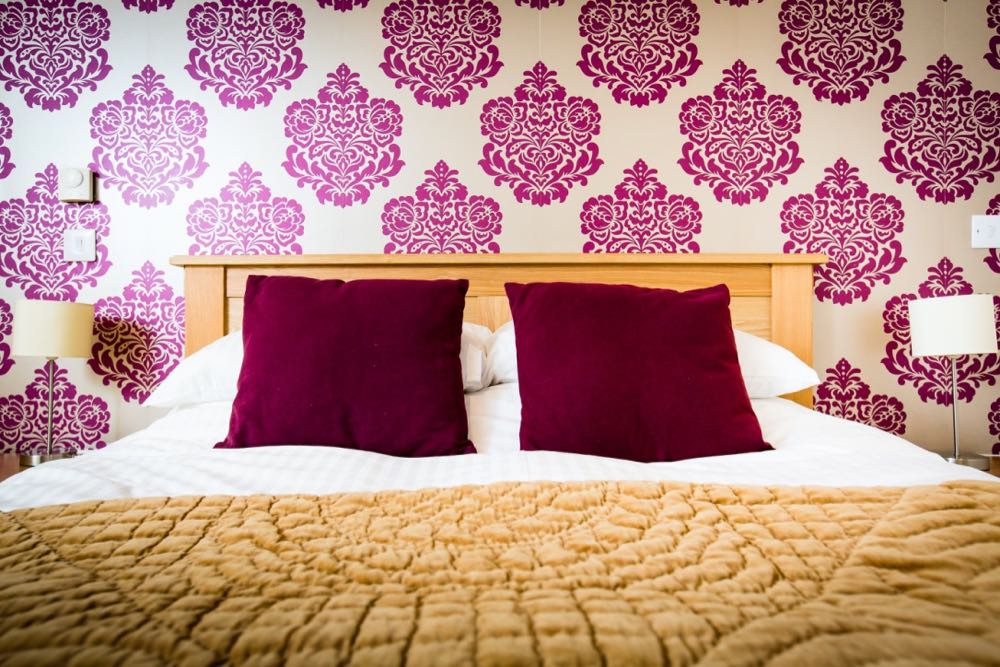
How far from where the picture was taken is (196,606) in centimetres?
43

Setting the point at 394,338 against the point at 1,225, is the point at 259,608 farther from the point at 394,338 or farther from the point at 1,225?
the point at 1,225

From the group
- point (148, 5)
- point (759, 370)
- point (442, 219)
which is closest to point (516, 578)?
point (759, 370)

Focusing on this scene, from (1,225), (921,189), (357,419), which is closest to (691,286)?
(921,189)

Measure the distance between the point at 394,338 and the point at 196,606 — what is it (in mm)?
805

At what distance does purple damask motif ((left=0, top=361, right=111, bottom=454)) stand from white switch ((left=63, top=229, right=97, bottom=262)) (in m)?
0.35

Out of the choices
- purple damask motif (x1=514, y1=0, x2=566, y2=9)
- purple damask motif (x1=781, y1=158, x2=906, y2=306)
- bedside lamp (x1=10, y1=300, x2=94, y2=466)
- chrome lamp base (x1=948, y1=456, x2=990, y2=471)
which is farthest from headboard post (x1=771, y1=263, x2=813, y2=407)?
bedside lamp (x1=10, y1=300, x2=94, y2=466)

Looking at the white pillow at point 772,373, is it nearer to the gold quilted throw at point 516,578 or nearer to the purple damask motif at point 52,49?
the gold quilted throw at point 516,578

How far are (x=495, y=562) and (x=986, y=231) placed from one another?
2.03 metres

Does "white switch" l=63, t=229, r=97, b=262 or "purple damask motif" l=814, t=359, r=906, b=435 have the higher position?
"white switch" l=63, t=229, r=97, b=262

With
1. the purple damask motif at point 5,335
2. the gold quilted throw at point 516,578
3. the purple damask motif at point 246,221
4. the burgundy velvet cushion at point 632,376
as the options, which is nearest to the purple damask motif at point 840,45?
the burgundy velvet cushion at point 632,376

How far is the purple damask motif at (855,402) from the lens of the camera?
1744mm

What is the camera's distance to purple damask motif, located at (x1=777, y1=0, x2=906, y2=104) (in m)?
1.78

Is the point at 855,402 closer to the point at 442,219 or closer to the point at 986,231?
the point at 986,231

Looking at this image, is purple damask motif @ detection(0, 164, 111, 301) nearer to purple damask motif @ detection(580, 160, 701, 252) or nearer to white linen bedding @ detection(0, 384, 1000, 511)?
white linen bedding @ detection(0, 384, 1000, 511)
